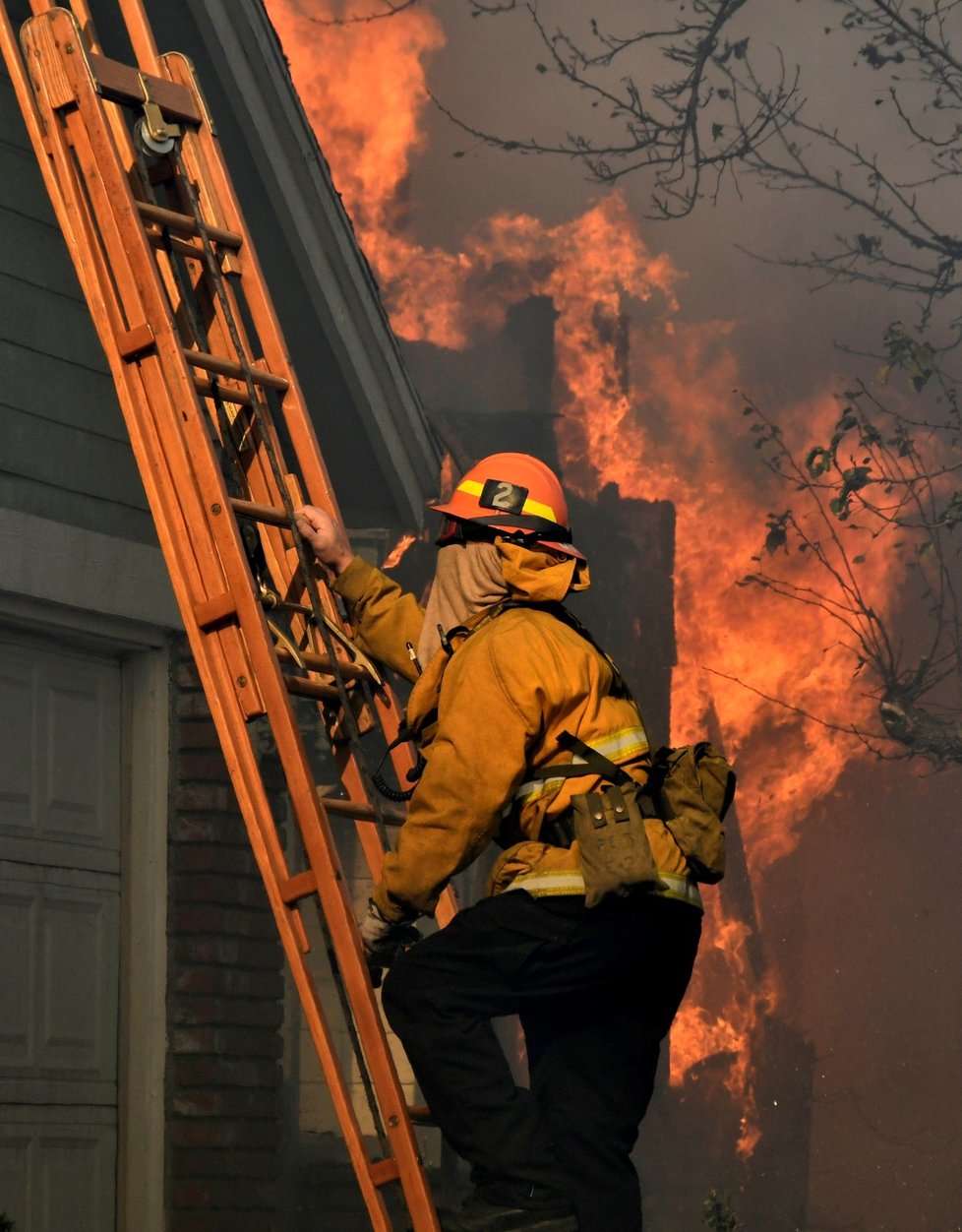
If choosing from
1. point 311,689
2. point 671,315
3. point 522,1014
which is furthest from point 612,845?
point 671,315

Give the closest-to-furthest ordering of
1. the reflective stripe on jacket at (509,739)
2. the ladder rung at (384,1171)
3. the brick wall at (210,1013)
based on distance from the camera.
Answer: the reflective stripe on jacket at (509,739)
the ladder rung at (384,1171)
the brick wall at (210,1013)

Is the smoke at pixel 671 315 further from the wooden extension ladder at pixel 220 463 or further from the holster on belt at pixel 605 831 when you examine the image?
the holster on belt at pixel 605 831

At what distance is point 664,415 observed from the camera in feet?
49.8

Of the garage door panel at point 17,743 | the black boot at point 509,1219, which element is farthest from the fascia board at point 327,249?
the black boot at point 509,1219

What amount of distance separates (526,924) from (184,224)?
198 centimetres

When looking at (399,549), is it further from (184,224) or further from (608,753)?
(608,753)

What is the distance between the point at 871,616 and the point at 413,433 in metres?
6.92

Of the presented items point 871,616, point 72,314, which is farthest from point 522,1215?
point 871,616

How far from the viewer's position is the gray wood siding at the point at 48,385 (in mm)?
5910

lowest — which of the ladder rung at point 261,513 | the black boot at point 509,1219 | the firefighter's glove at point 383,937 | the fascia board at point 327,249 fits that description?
the black boot at point 509,1219

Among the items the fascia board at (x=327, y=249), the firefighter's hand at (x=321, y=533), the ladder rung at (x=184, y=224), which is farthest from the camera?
the fascia board at (x=327, y=249)

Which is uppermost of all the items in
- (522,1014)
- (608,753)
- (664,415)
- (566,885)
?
(664,415)

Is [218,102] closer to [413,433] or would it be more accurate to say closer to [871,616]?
[413,433]

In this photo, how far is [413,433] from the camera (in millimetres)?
7527
